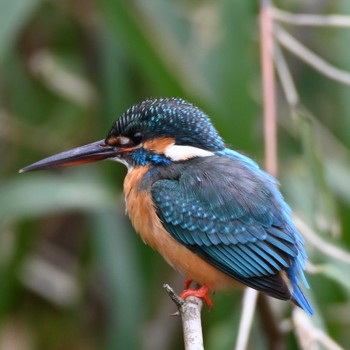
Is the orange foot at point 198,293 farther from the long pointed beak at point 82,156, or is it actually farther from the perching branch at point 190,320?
the long pointed beak at point 82,156

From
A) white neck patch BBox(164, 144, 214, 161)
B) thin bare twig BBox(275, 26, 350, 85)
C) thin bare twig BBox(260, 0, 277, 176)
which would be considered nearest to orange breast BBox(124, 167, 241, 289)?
white neck patch BBox(164, 144, 214, 161)

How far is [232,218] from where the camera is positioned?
2.79 metres

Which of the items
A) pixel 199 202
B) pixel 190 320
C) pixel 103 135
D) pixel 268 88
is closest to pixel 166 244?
pixel 199 202

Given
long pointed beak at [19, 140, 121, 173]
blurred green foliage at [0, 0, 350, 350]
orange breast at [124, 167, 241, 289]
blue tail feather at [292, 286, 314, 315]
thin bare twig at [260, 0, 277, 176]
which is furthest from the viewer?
blurred green foliage at [0, 0, 350, 350]

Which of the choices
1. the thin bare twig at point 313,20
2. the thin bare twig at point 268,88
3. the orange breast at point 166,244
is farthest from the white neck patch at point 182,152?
the thin bare twig at point 313,20

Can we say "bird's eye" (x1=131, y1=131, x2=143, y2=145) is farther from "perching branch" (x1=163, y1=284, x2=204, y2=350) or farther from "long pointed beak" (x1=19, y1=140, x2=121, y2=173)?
"perching branch" (x1=163, y1=284, x2=204, y2=350)

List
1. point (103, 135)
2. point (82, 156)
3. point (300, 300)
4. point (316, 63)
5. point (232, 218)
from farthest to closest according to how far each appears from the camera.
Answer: point (103, 135)
point (316, 63)
point (82, 156)
point (232, 218)
point (300, 300)

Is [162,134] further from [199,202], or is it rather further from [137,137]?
[199,202]

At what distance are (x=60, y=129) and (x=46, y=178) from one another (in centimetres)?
43

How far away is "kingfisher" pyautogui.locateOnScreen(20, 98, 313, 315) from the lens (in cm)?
273

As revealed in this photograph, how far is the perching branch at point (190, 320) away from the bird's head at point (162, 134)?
463 mm

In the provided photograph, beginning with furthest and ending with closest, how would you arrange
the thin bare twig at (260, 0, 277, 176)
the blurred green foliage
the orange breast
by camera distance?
the blurred green foliage → the thin bare twig at (260, 0, 277, 176) → the orange breast

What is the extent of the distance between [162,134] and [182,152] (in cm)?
7

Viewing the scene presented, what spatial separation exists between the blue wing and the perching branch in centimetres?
25
